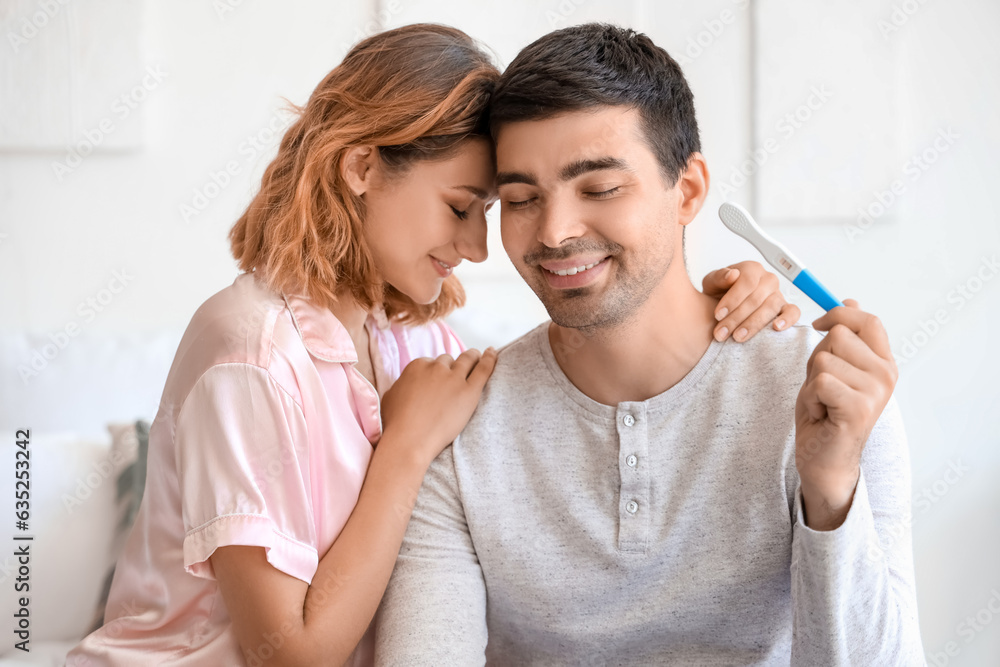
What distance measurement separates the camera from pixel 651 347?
130 centimetres

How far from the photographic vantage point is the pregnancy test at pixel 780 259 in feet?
3.89

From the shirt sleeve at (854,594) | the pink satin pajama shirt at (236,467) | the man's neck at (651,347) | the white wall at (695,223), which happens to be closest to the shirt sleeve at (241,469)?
the pink satin pajama shirt at (236,467)

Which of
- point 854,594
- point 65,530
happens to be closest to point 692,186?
point 854,594

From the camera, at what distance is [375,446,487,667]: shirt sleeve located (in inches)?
47.4

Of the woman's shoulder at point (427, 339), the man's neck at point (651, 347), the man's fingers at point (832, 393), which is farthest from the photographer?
the woman's shoulder at point (427, 339)

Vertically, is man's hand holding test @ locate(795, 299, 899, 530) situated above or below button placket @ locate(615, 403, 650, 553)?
above

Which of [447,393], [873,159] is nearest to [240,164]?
[447,393]

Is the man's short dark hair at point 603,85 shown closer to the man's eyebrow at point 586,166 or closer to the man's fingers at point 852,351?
the man's eyebrow at point 586,166

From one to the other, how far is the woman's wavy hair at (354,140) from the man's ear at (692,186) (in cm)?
33

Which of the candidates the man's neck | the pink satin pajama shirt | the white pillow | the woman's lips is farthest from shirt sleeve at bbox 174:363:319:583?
the white pillow

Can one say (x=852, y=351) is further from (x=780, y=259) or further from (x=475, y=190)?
(x=475, y=190)

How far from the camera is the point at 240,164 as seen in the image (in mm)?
2201

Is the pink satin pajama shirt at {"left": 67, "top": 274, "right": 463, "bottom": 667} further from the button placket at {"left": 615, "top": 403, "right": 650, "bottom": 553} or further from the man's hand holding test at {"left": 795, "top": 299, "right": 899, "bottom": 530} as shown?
the man's hand holding test at {"left": 795, "top": 299, "right": 899, "bottom": 530}

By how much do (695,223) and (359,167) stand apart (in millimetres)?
1450
